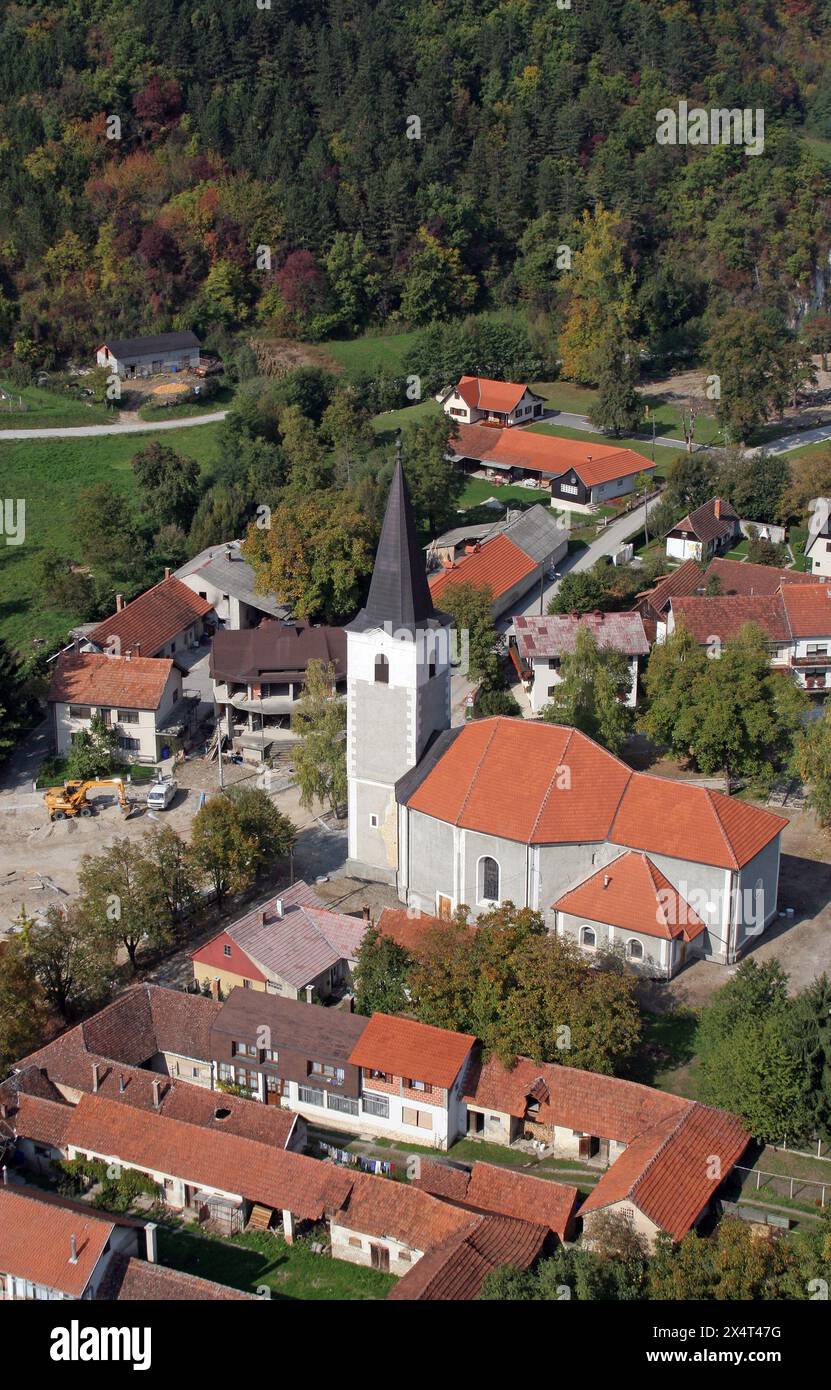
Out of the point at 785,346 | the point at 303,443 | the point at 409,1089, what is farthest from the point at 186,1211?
the point at 785,346

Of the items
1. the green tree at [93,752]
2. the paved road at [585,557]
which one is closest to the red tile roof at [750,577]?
the paved road at [585,557]

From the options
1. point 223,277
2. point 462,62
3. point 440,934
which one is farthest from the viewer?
point 462,62

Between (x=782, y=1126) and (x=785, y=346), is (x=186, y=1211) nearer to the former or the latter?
(x=782, y=1126)

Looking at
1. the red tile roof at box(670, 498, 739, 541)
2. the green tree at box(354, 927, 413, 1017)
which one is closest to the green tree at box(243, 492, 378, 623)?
the red tile roof at box(670, 498, 739, 541)

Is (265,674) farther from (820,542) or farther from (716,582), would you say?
(820,542)

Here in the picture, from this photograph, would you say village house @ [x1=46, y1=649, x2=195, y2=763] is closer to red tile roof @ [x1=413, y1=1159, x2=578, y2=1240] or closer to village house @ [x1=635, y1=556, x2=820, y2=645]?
village house @ [x1=635, y1=556, x2=820, y2=645]

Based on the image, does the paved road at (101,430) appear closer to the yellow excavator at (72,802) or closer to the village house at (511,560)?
the village house at (511,560)
